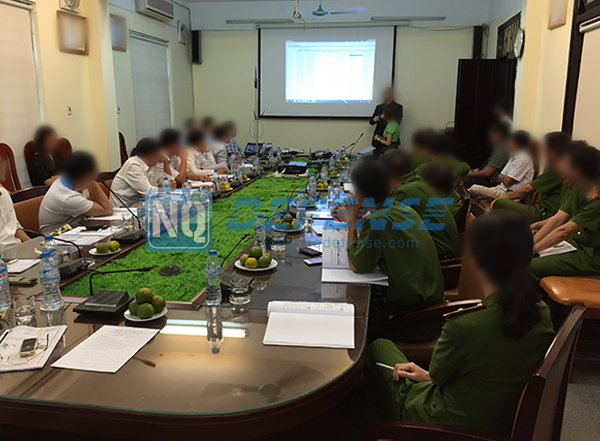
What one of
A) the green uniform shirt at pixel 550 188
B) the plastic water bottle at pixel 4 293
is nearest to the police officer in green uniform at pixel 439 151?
the green uniform shirt at pixel 550 188

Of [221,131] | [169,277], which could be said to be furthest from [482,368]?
[221,131]

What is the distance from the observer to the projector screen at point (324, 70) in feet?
25.2

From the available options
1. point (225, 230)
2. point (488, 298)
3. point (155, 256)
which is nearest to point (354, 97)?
point (225, 230)

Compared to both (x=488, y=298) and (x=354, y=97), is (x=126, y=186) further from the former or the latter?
(x=354, y=97)

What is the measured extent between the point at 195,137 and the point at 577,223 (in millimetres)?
3892

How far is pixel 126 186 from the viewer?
373 centimetres

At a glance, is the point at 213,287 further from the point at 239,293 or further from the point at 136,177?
the point at 136,177

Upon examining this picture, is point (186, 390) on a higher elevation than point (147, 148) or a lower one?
lower

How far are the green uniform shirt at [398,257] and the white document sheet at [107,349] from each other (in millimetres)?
859

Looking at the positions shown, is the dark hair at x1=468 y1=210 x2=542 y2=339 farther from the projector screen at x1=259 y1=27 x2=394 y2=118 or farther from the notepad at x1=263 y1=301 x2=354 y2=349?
the projector screen at x1=259 y1=27 x2=394 y2=118

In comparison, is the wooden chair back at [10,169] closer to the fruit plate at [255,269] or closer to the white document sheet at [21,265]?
the white document sheet at [21,265]

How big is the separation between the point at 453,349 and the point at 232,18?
796 cm

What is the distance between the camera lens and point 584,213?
2557mm

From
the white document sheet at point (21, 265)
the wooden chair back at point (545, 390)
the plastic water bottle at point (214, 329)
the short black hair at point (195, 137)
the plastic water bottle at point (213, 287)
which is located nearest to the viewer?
the wooden chair back at point (545, 390)
